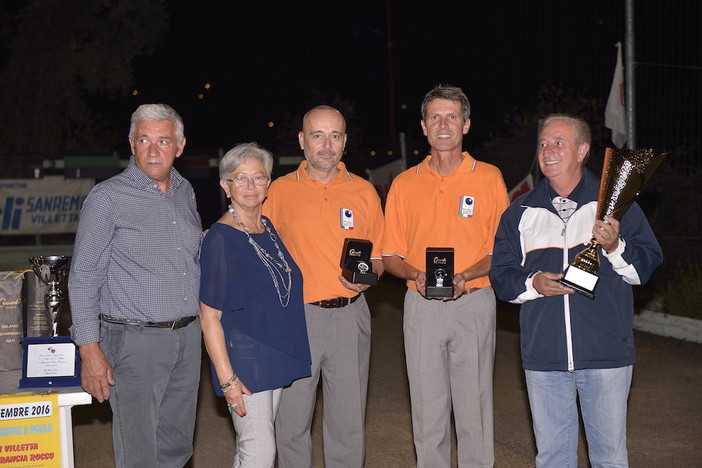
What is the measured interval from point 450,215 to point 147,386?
77.9 inches

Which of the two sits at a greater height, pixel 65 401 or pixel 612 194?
pixel 612 194

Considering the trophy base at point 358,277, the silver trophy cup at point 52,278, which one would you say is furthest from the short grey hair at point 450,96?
the silver trophy cup at point 52,278

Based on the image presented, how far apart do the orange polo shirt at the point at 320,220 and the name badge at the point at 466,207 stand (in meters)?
0.54

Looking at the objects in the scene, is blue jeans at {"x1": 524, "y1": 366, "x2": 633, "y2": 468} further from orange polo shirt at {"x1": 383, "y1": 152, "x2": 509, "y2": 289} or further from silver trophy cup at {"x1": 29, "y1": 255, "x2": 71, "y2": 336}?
silver trophy cup at {"x1": 29, "y1": 255, "x2": 71, "y2": 336}

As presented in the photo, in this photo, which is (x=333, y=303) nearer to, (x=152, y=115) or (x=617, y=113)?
(x=152, y=115)

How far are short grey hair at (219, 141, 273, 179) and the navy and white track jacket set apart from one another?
1368mm

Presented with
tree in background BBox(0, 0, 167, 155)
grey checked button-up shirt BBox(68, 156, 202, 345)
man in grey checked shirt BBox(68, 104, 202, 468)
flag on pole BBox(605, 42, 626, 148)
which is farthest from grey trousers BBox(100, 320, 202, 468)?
tree in background BBox(0, 0, 167, 155)

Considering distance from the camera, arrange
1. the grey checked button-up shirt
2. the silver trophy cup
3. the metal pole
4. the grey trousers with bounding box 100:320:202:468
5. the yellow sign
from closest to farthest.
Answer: the grey checked button-up shirt
the grey trousers with bounding box 100:320:202:468
the yellow sign
the silver trophy cup
the metal pole

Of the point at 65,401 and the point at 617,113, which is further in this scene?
the point at 617,113

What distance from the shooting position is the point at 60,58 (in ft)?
87.7

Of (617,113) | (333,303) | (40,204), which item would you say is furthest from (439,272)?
(40,204)

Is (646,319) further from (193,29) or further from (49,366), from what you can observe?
(193,29)

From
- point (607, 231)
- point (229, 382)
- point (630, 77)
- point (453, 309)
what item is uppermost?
point (630, 77)

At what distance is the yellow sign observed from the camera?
168 inches
